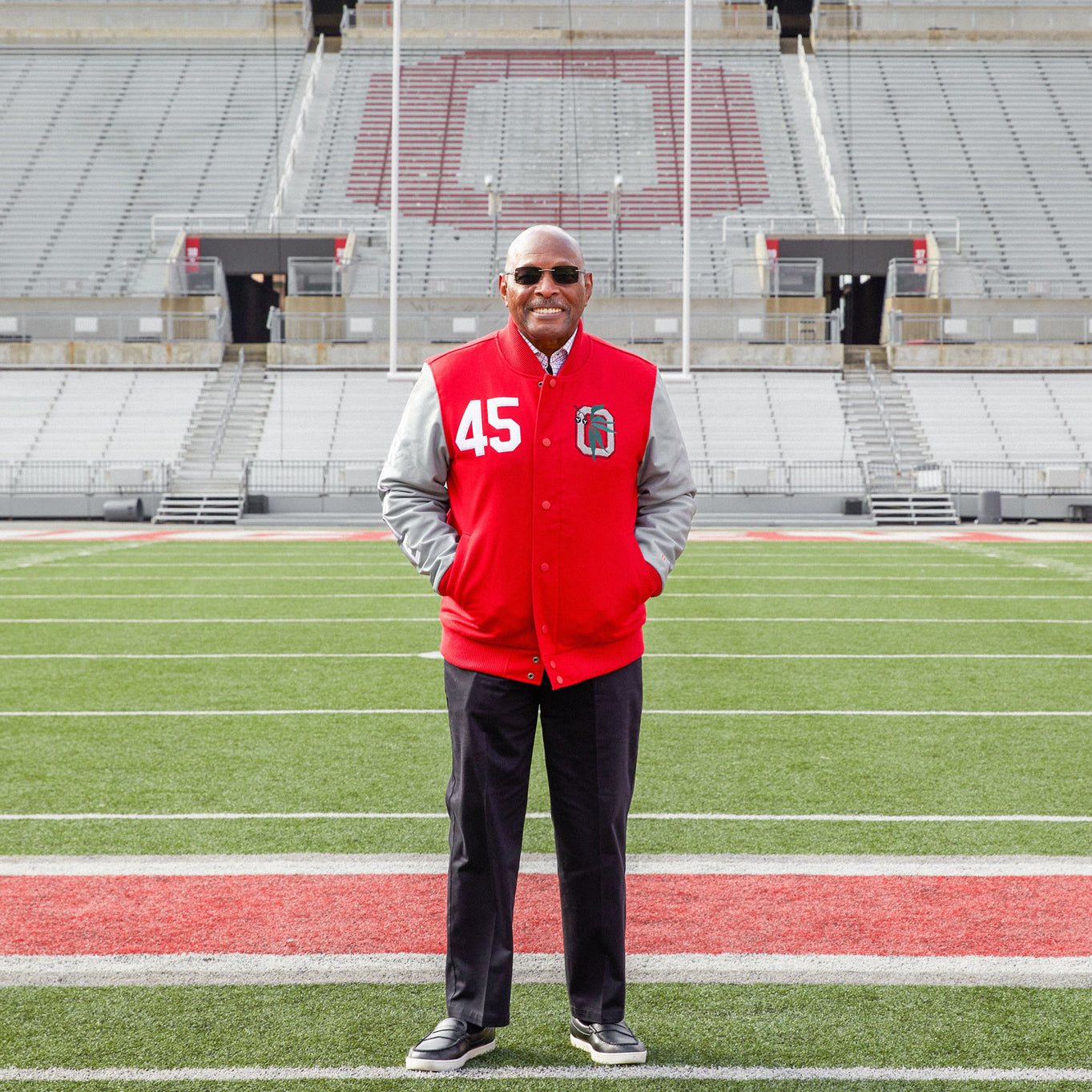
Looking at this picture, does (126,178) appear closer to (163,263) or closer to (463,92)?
(163,263)

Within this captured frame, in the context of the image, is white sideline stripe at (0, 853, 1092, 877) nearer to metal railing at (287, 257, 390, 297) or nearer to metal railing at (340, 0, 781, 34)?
metal railing at (287, 257, 390, 297)

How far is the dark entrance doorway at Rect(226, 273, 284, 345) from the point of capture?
3334 centimetres

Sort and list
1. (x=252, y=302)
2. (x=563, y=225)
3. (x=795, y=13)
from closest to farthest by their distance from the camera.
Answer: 1. (x=563, y=225)
2. (x=252, y=302)
3. (x=795, y=13)

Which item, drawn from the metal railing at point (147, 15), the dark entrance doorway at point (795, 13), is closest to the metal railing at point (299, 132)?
the metal railing at point (147, 15)

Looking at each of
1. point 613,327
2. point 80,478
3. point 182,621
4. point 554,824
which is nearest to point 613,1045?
point 554,824

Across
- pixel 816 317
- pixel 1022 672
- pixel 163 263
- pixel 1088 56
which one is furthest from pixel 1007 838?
pixel 1088 56

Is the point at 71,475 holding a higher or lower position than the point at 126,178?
lower

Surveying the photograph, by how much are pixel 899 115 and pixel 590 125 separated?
8.92 m

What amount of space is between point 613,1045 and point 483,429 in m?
1.35

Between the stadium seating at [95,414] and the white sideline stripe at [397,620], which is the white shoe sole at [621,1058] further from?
the stadium seating at [95,414]

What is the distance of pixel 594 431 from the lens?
274cm

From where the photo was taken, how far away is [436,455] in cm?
277

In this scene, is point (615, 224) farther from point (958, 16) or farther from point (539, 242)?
point (539, 242)

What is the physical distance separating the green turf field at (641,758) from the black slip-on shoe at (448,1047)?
49 millimetres
